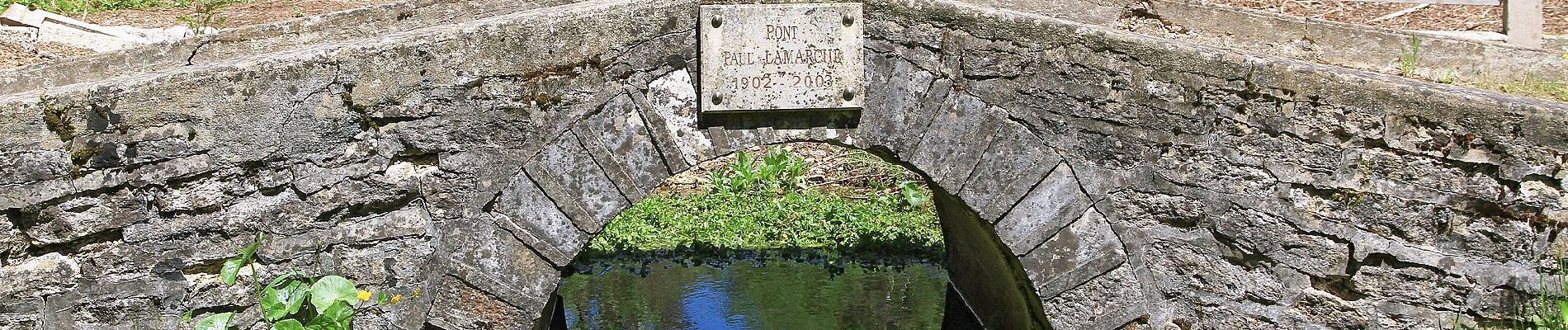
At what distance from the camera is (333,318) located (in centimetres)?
370

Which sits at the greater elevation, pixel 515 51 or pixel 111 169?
pixel 515 51

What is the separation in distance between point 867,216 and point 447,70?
213 inches

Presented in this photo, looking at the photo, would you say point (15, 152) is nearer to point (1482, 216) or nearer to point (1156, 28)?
point (1156, 28)

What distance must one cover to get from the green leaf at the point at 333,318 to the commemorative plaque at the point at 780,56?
1324 mm

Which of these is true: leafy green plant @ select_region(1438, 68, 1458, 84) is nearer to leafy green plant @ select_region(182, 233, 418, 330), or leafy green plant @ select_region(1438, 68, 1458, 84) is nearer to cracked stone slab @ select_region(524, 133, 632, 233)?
cracked stone slab @ select_region(524, 133, 632, 233)

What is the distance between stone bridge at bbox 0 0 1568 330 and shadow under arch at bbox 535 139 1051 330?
0.12 meters

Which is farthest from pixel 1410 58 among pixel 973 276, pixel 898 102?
pixel 973 276

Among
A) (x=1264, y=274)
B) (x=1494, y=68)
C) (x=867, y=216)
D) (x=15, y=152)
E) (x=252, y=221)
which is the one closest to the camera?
(x=15, y=152)

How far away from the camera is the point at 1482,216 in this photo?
3760 millimetres

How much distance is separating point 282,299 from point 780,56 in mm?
1761

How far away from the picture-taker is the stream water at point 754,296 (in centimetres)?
675

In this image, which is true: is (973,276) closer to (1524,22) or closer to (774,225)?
(774,225)

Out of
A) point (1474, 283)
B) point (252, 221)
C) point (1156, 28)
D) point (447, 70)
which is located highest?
point (1156, 28)

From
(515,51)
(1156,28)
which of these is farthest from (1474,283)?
(515,51)
